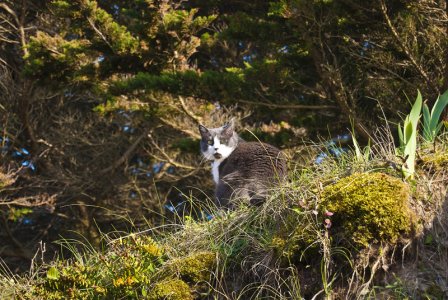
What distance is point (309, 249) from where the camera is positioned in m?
3.50

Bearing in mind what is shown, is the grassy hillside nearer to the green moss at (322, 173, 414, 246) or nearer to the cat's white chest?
the green moss at (322, 173, 414, 246)

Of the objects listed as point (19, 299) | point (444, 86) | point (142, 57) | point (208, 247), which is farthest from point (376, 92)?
point (19, 299)

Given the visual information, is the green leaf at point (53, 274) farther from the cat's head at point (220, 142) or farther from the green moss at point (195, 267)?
the cat's head at point (220, 142)

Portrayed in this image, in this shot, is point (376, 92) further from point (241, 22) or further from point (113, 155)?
point (113, 155)

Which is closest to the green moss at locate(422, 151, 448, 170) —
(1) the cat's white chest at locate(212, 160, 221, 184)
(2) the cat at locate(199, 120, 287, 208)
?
(2) the cat at locate(199, 120, 287, 208)

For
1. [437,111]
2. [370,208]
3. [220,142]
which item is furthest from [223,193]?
[370,208]

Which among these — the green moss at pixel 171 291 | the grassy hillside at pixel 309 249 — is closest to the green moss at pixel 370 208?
the grassy hillside at pixel 309 249

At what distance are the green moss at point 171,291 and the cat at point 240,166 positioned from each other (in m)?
1.18

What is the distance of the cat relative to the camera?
5.47 metres

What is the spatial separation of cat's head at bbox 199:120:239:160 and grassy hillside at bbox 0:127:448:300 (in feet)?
9.29

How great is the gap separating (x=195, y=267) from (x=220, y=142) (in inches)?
142

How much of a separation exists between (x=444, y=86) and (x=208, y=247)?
520 cm

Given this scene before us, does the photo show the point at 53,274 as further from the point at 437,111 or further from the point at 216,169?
the point at 216,169

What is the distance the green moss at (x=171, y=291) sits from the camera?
12.0ft
